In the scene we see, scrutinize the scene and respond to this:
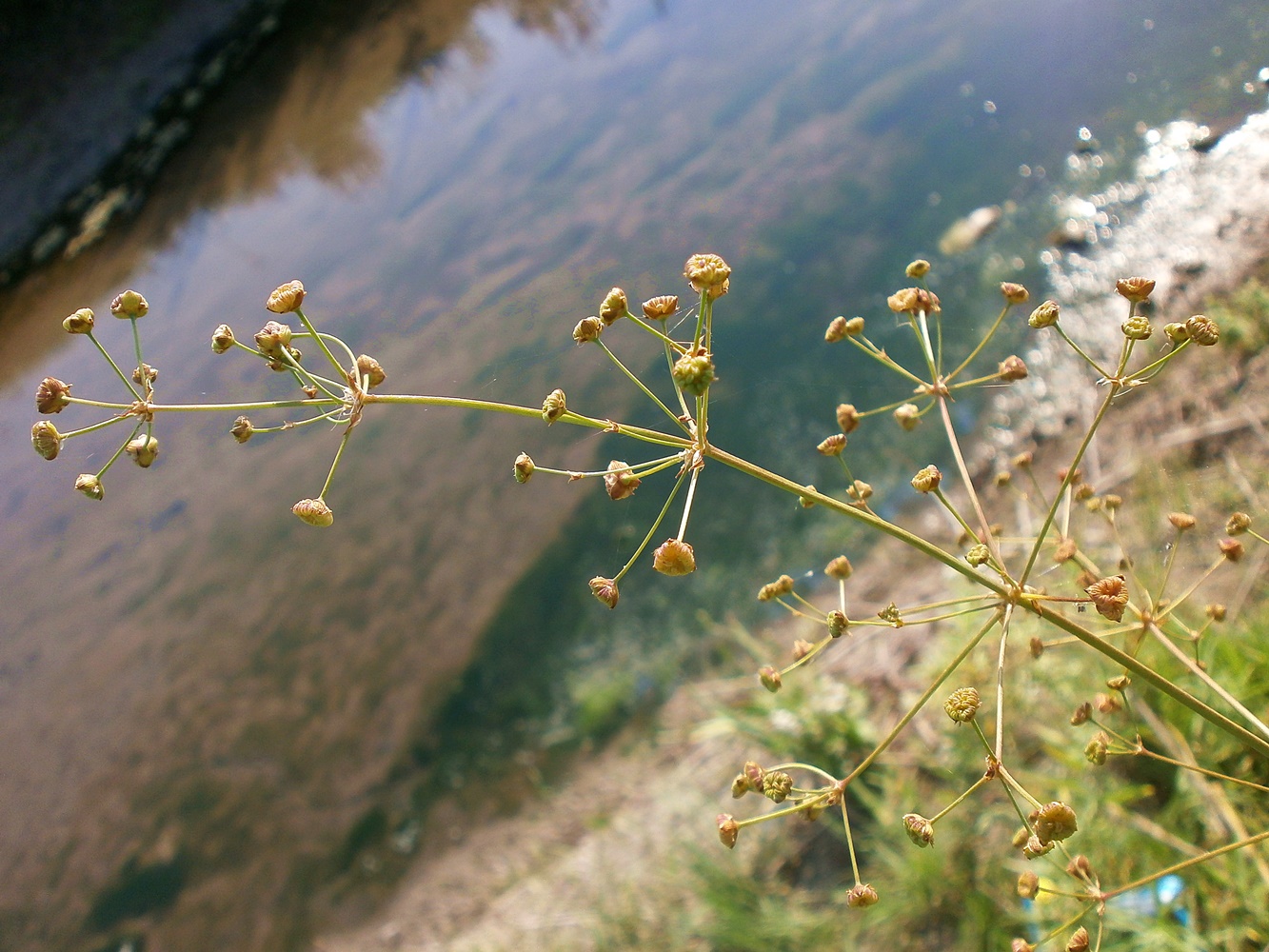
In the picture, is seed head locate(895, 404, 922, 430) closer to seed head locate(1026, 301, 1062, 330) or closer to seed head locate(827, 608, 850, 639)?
seed head locate(1026, 301, 1062, 330)

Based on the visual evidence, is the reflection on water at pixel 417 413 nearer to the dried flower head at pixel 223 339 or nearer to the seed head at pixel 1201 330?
the dried flower head at pixel 223 339

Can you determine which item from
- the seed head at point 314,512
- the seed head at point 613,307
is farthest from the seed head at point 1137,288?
the seed head at point 314,512

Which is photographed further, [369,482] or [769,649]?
[369,482]

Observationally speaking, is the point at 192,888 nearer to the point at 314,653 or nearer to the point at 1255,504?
the point at 314,653

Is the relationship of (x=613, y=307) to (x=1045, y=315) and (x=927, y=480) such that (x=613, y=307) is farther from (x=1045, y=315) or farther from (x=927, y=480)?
(x=1045, y=315)

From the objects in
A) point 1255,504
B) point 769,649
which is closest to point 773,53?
point 769,649

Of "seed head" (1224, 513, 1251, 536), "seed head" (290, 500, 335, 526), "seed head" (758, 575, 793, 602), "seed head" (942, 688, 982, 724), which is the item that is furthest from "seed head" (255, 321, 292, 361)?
"seed head" (1224, 513, 1251, 536)

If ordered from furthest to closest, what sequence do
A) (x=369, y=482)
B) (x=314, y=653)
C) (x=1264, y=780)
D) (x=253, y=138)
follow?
(x=253, y=138)
(x=369, y=482)
(x=314, y=653)
(x=1264, y=780)
